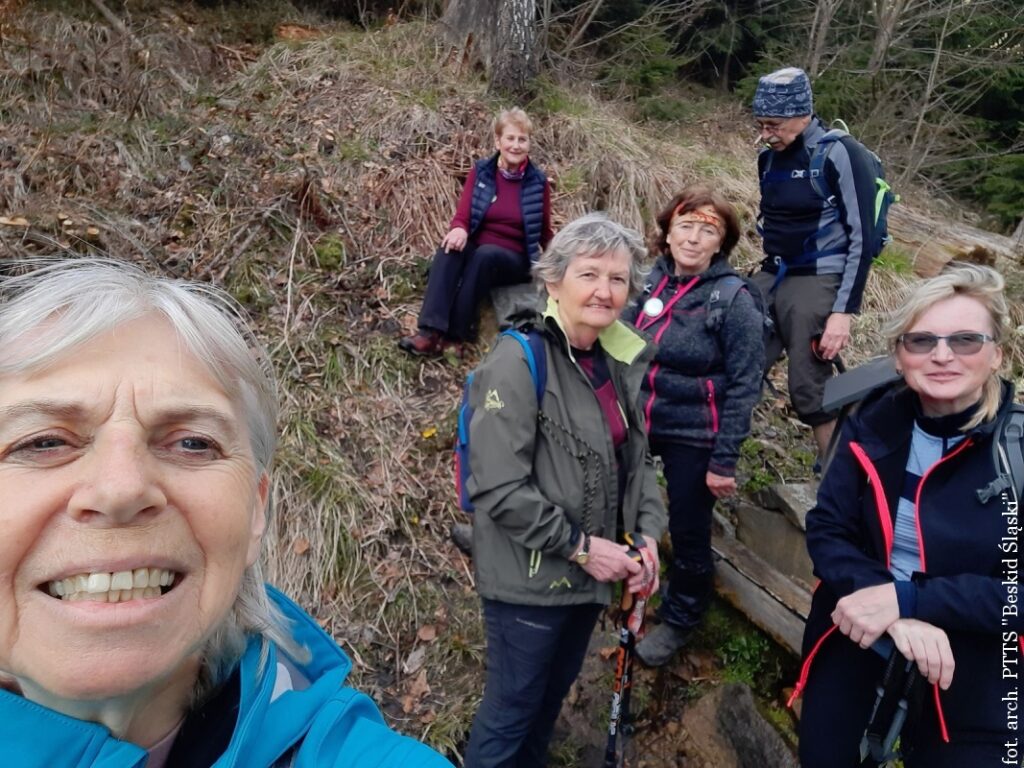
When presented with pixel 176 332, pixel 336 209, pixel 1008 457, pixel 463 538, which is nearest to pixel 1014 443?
pixel 1008 457

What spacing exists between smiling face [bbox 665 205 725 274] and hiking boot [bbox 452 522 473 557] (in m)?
2.10

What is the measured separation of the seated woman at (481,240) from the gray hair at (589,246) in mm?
2505

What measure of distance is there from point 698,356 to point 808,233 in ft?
3.70

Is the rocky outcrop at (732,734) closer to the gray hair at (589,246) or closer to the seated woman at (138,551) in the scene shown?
the gray hair at (589,246)

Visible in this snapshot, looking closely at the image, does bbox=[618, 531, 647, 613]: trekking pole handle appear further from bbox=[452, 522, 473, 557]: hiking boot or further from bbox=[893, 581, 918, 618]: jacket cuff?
bbox=[452, 522, 473, 557]: hiking boot

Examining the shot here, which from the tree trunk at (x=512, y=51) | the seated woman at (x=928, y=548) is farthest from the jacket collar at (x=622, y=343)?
the tree trunk at (x=512, y=51)

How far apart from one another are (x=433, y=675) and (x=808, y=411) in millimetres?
2529

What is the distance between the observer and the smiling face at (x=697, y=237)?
3094 millimetres

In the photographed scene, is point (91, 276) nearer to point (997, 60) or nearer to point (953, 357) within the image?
point (953, 357)

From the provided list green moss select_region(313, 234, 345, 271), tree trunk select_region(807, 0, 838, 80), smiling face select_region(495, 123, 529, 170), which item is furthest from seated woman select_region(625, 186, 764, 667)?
tree trunk select_region(807, 0, 838, 80)

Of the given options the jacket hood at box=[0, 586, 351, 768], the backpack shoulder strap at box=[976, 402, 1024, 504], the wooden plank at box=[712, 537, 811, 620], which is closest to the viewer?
the jacket hood at box=[0, 586, 351, 768]

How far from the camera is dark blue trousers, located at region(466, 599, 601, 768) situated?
7.95 ft

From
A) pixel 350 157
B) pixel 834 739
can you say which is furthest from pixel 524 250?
pixel 834 739

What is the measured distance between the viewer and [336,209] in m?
5.86
